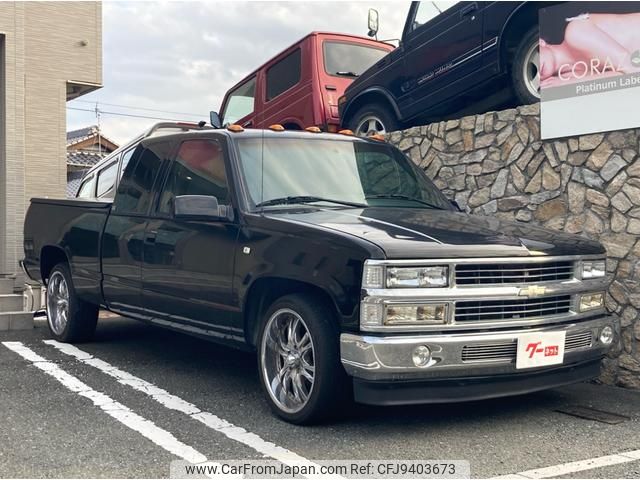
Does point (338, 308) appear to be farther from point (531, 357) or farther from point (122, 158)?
point (122, 158)

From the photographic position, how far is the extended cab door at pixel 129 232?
19.1ft

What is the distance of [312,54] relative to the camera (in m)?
9.86

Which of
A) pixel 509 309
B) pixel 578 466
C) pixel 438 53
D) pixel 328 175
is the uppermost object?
pixel 438 53

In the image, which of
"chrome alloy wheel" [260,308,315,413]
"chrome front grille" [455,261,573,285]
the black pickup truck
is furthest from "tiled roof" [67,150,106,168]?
"chrome front grille" [455,261,573,285]

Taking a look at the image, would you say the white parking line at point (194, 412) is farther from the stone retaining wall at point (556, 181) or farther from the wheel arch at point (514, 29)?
the wheel arch at point (514, 29)

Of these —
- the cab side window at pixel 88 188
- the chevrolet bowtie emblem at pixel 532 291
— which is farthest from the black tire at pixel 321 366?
the cab side window at pixel 88 188

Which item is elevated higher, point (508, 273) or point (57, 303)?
point (508, 273)

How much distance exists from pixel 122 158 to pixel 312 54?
324 cm

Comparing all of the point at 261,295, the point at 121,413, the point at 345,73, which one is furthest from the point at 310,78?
the point at 121,413

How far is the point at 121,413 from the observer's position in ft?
15.1

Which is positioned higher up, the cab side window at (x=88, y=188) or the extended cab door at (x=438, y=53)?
the extended cab door at (x=438, y=53)

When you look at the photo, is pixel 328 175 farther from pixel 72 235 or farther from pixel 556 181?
pixel 72 235

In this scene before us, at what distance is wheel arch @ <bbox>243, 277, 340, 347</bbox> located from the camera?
446 centimetres

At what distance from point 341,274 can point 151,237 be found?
2065 millimetres
